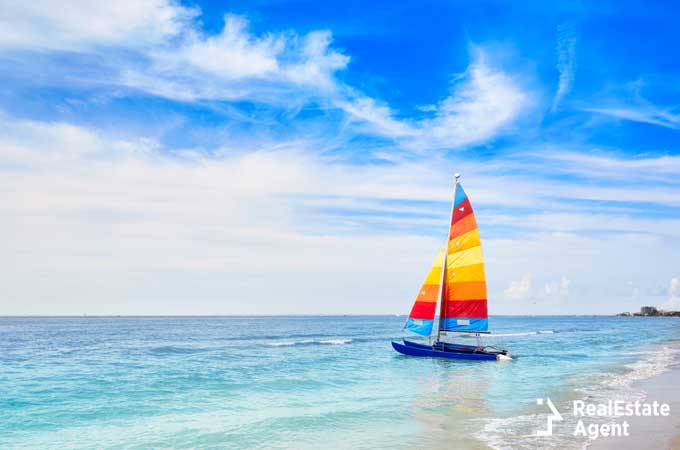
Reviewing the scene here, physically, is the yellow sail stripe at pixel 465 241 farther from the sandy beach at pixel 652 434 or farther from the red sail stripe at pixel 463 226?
the sandy beach at pixel 652 434

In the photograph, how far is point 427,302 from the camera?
49.5 metres

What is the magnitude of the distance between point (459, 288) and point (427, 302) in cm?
370

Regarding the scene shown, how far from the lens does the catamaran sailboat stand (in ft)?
151

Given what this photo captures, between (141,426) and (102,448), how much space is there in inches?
141

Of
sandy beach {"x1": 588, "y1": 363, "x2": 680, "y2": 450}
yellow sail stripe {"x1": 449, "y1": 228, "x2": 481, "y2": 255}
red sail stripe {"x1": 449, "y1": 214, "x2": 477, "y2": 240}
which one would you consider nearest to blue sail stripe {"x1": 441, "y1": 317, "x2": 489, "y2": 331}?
yellow sail stripe {"x1": 449, "y1": 228, "x2": 481, "y2": 255}

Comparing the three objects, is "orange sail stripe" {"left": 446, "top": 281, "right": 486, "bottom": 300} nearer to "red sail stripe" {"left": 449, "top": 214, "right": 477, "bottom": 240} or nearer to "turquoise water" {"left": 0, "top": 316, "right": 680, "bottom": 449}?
"red sail stripe" {"left": 449, "top": 214, "right": 477, "bottom": 240}

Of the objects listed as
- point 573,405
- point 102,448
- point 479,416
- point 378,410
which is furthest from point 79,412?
point 573,405

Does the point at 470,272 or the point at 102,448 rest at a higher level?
the point at 470,272

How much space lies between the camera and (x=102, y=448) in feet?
67.5

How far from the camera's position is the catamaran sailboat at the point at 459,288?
151ft

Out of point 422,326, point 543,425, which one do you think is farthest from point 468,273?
point 543,425

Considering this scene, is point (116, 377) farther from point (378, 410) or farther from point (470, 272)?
point (470, 272)
